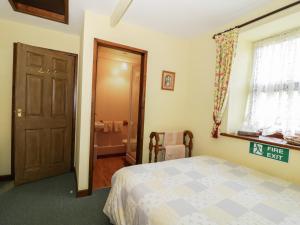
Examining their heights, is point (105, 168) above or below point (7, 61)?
below

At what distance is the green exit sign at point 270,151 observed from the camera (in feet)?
5.53

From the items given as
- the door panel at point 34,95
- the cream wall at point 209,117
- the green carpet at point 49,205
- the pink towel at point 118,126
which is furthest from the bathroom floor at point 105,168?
the cream wall at point 209,117

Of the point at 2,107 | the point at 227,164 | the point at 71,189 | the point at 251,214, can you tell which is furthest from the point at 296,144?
the point at 2,107

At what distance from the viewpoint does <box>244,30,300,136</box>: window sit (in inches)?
74.2

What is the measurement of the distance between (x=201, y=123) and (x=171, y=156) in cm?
71

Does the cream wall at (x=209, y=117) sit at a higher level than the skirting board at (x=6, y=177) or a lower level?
higher

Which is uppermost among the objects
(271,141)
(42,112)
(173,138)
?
(42,112)

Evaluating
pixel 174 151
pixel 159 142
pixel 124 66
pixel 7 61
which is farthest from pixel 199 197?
pixel 124 66

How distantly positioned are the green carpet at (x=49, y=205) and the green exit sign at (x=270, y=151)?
6.01 feet

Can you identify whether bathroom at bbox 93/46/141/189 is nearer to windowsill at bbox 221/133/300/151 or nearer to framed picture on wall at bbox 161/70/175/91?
framed picture on wall at bbox 161/70/175/91

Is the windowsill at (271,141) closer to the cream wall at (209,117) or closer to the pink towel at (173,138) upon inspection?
the cream wall at (209,117)

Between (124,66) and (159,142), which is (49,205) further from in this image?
(124,66)

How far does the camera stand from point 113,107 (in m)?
4.22

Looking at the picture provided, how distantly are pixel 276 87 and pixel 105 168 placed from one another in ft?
9.98
